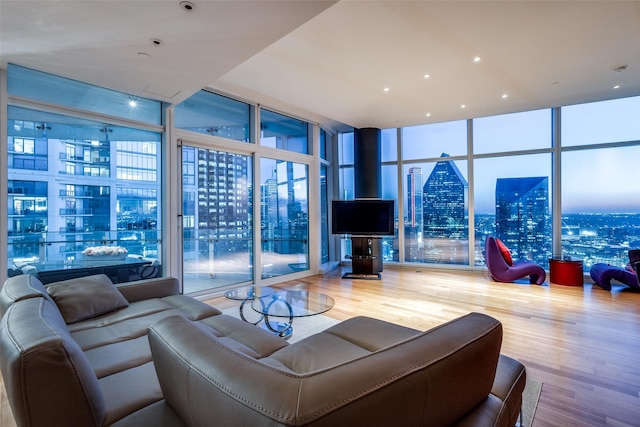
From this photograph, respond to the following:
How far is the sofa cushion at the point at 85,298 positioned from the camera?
6.90 ft

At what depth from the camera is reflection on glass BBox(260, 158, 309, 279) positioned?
5188 millimetres

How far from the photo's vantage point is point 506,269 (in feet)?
16.8

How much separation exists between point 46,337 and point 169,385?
1.47 feet


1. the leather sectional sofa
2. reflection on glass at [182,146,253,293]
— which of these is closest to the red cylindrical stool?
the leather sectional sofa

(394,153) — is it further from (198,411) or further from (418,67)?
(198,411)

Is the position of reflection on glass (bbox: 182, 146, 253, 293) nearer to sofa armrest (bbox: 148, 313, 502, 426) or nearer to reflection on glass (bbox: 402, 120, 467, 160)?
sofa armrest (bbox: 148, 313, 502, 426)

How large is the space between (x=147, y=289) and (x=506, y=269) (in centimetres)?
537

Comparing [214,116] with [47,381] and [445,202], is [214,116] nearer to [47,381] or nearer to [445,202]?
[47,381]

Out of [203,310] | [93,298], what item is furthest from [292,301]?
[93,298]

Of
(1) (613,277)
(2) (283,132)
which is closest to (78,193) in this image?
(2) (283,132)

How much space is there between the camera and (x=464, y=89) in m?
4.17

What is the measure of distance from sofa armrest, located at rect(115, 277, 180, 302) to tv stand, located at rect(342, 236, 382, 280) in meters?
3.50

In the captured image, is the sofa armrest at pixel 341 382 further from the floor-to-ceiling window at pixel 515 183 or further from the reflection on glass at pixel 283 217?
the floor-to-ceiling window at pixel 515 183

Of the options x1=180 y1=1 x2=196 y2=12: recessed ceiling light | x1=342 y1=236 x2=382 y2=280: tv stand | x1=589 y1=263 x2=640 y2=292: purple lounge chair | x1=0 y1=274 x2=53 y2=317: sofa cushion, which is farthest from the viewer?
x1=342 y1=236 x2=382 y2=280: tv stand
